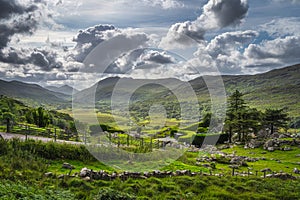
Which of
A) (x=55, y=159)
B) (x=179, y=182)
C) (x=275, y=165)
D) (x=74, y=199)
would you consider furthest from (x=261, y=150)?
(x=74, y=199)

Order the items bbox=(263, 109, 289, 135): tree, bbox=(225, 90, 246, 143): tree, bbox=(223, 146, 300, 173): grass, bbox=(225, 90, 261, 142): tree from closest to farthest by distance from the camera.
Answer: bbox=(223, 146, 300, 173): grass
bbox=(225, 90, 261, 142): tree
bbox=(225, 90, 246, 143): tree
bbox=(263, 109, 289, 135): tree

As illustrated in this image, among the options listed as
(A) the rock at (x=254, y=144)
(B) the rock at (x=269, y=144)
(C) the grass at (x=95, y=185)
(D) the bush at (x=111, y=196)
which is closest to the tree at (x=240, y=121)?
(A) the rock at (x=254, y=144)

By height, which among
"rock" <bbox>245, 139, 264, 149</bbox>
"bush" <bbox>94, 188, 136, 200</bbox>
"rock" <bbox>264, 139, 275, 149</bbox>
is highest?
"bush" <bbox>94, 188, 136, 200</bbox>

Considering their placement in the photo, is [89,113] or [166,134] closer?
[89,113]

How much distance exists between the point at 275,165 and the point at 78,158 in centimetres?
1974

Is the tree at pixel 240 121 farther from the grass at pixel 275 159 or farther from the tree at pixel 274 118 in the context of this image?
the grass at pixel 275 159

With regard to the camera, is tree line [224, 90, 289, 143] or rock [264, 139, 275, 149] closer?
rock [264, 139, 275, 149]

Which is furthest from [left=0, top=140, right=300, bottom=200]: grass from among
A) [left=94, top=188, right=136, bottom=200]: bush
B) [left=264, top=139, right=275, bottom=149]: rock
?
[left=264, top=139, right=275, bottom=149]: rock

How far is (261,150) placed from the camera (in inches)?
1553

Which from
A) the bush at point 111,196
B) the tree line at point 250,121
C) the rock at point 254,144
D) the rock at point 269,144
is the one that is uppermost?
the bush at point 111,196

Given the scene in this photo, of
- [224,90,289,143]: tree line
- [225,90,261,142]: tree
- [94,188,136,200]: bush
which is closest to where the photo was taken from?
[94,188,136,200]: bush

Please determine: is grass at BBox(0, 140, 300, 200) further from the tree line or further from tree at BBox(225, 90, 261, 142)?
the tree line

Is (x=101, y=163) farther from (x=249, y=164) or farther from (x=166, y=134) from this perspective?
(x=166, y=134)

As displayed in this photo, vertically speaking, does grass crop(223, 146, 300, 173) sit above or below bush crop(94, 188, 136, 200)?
below
